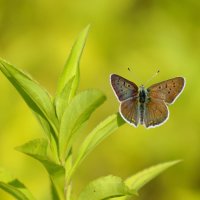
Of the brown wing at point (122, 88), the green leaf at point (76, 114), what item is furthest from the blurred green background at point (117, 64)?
the green leaf at point (76, 114)

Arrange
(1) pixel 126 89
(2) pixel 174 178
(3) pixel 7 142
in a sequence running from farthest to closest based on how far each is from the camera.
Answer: (2) pixel 174 178 → (3) pixel 7 142 → (1) pixel 126 89

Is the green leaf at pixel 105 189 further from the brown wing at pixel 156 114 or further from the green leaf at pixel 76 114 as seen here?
the brown wing at pixel 156 114

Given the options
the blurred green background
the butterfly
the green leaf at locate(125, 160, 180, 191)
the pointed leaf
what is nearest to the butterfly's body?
the butterfly

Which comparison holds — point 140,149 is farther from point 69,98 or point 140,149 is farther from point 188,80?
point 69,98

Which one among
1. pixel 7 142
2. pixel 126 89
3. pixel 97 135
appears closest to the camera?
pixel 97 135

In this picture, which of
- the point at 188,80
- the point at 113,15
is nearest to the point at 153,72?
the point at 188,80

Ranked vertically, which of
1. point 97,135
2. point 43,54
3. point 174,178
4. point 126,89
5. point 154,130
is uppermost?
point 43,54

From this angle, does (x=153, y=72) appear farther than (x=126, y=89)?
Yes

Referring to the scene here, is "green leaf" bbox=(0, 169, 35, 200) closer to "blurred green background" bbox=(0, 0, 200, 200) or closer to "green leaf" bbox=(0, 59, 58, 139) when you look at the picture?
"green leaf" bbox=(0, 59, 58, 139)
